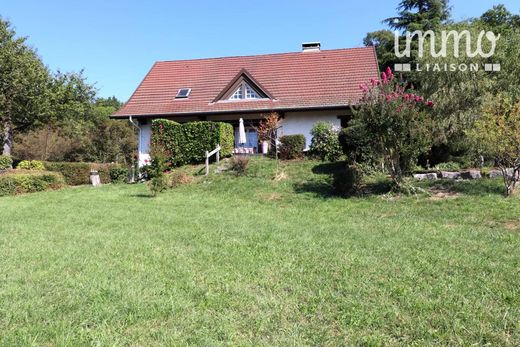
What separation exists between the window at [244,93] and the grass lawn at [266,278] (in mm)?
13397

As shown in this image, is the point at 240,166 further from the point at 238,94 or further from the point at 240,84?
the point at 240,84

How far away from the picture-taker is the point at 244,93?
21297 millimetres

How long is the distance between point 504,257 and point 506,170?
5938mm

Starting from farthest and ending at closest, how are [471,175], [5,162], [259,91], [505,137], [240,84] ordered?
[240,84] < [259,91] < [5,162] < [471,175] < [505,137]

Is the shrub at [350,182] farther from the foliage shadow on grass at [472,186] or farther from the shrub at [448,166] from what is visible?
the shrub at [448,166]

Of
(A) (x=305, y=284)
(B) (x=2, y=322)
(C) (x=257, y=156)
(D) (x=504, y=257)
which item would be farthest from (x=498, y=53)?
(B) (x=2, y=322)

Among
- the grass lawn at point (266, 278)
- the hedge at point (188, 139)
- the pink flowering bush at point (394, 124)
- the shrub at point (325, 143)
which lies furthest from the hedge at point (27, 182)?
the pink flowering bush at point (394, 124)

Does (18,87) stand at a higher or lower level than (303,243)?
higher

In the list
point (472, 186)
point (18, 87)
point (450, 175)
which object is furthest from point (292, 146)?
point (18, 87)

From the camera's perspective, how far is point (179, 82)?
2350 cm

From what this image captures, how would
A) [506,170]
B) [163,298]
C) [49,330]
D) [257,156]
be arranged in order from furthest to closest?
[257,156] < [506,170] < [163,298] < [49,330]

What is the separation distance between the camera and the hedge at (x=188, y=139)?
17.8m

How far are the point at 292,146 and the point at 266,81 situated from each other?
6665 millimetres

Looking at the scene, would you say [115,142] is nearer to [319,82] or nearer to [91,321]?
[319,82]
